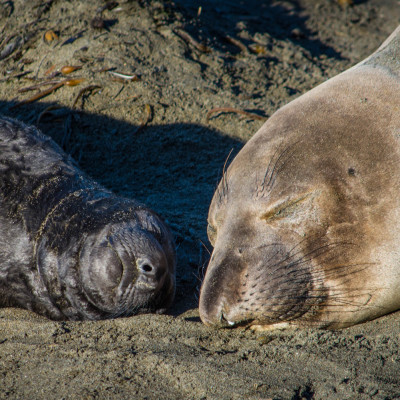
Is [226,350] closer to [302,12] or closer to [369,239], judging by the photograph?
[369,239]

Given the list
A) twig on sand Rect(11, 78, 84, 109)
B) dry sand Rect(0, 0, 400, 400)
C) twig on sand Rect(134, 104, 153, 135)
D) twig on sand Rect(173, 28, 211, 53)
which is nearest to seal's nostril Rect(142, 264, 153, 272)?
dry sand Rect(0, 0, 400, 400)

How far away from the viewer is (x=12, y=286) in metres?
3.36

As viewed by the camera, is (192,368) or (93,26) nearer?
(192,368)

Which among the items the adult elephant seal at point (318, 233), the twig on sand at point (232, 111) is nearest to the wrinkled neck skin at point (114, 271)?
the adult elephant seal at point (318, 233)

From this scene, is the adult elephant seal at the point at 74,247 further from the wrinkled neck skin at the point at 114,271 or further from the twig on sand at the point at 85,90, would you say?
the twig on sand at the point at 85,90

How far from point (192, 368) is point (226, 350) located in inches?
12.9

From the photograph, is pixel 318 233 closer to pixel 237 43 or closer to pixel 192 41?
pixel 192 41

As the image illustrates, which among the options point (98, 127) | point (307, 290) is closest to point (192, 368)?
point (307, 290)

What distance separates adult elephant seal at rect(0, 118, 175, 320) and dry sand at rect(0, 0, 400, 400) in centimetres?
17

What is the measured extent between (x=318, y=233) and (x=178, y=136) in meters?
2.75

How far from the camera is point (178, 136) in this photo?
519 cm

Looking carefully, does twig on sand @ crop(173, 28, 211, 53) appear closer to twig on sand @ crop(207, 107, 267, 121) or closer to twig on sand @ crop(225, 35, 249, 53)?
twig on sand @ crop(225, 35, 249, 53)

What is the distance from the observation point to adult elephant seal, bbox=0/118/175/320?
2.97m

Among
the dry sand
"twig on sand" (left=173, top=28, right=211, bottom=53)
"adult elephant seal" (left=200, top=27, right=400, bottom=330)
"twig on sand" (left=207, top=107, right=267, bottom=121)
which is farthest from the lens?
"twig on sand" (left=173, top=28, right=211, bottom=53)
